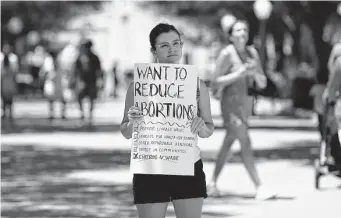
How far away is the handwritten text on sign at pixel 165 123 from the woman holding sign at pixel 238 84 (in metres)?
4.78

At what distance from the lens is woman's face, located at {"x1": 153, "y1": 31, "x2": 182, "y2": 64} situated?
6234 millimetres

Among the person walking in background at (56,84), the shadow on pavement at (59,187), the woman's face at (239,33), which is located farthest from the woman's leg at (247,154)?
the person walking in background at (56,84)

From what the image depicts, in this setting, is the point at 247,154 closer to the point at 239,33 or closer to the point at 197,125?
the point at 239,33

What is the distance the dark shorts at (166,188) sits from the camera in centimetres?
623

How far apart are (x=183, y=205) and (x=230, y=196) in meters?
5.29

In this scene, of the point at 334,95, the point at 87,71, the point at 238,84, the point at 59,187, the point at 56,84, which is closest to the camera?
the point at 238,84

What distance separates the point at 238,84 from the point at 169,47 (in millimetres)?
4957

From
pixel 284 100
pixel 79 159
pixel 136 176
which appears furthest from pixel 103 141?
pixel 284 100

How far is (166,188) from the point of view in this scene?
6.25m

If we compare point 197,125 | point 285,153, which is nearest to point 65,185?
point 285,153

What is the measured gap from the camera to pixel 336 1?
84.1 feet

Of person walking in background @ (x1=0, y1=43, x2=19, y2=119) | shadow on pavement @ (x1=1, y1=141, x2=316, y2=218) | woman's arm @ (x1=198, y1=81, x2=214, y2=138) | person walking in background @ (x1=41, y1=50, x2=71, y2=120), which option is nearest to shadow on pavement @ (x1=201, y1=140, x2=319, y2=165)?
shadow on pavement @ (x1=1, y1=141, x2=316, y2=218)

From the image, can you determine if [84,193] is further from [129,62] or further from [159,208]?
[129,62]

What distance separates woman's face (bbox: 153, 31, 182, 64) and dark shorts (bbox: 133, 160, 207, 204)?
0.68 metres
